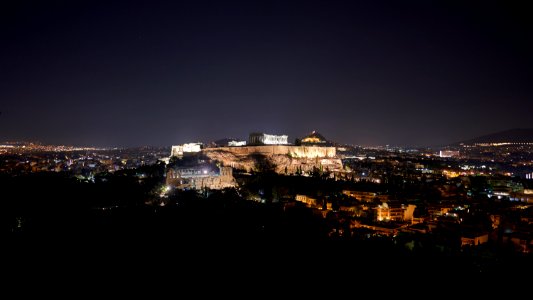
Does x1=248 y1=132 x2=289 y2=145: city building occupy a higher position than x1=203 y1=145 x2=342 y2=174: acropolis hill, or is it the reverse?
x1=248 y1=132 x2=289 y2=145: city building

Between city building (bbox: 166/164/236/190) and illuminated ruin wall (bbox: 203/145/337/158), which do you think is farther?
illuminated ruin wall (bbox: 203/145/337/158)

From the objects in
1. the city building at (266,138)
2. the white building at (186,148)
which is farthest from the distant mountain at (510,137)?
the white building at (186,148)

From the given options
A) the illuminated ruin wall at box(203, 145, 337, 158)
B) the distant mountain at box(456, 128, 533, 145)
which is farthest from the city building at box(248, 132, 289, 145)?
the distant mountain at box(456, 128, 533, 145)

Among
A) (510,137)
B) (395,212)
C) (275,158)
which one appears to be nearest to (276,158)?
(275,158)

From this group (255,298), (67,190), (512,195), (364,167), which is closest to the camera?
(255,298)

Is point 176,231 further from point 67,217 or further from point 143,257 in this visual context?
point 67,217

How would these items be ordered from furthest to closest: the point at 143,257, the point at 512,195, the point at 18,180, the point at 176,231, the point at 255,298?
the point at 512,195
the point at 18,180
the point at 176,231
the point at 143,257
the point at 255,298

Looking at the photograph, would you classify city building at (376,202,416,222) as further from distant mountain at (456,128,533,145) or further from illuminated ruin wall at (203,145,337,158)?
distant mountain at (456,128,533,145)

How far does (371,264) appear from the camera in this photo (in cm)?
999

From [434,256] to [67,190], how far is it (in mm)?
16577

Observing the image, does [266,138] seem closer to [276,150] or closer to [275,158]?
[276,150]

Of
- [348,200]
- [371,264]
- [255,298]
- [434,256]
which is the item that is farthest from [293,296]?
[348,200]

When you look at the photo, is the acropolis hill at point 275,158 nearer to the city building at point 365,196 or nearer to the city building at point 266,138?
the city building at point 266,138

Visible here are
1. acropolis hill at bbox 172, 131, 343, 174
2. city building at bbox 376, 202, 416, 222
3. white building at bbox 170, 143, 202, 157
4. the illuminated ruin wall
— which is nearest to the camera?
city building at bbox 376, 202, 416, 222
